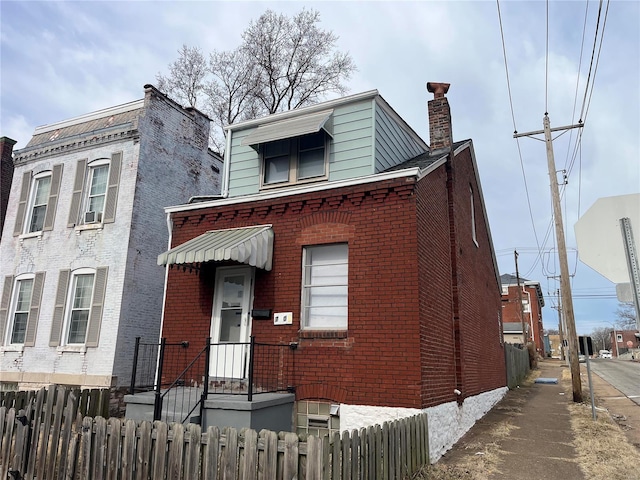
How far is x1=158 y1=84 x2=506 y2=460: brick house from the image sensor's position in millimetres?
7941

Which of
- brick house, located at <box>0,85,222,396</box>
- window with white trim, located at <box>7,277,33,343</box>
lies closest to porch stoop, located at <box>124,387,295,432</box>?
brick house, located at <box>0,85,222,396</box>

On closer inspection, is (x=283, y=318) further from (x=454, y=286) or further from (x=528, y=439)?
(x=528, y=439)

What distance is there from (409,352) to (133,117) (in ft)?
35.9

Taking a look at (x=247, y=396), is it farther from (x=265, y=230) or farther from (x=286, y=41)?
(x=286, y=41)

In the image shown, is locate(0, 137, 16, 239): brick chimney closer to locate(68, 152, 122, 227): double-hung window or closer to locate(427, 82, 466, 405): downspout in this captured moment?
locate(68, 152, 122, 227): double-hung window

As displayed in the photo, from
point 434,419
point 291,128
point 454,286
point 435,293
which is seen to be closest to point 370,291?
point 435,293

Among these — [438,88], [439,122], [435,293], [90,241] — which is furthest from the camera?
[90,241]

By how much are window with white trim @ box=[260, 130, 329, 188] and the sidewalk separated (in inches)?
247

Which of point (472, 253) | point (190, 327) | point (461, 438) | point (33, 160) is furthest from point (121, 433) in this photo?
point (33, 160)

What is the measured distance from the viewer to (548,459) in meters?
8.00

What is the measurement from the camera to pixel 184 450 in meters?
5.39

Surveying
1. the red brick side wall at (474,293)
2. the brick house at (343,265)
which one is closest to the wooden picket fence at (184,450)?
the brick house at (343,265)

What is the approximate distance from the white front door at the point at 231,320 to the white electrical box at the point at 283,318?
68 centimetres

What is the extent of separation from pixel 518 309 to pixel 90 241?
47.4 metres
